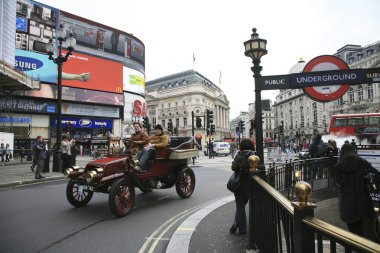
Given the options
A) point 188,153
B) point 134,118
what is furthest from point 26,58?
point 188,153

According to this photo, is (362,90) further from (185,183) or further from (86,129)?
(185,183)

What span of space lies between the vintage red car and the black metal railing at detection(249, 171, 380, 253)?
312cm

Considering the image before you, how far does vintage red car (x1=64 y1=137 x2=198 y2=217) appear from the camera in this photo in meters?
5.95

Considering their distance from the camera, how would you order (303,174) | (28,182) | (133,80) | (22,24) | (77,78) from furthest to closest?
(133,80)
(77,78)
(22,24)
(28,182)
(303,174)

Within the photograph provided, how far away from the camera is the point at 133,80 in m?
55.2

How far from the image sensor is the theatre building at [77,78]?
126ft

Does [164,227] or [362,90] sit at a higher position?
[362,90]

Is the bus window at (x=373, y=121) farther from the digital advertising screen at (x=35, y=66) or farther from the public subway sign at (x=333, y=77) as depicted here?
the digital advertising screen at (x=35, y=66)

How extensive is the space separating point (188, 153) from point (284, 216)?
5835 millimetres

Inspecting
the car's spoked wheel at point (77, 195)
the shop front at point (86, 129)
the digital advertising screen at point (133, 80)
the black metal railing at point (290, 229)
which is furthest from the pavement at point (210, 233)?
the digital advertising screen at point (133, 80)

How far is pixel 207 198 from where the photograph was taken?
840 cm

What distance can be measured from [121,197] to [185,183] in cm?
263

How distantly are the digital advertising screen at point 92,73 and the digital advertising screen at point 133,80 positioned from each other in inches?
58.9

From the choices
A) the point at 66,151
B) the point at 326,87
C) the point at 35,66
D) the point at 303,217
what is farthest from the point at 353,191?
the point at 35,66
